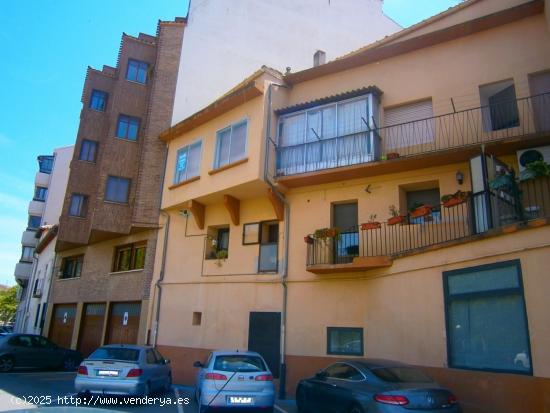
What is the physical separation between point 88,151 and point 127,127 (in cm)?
336

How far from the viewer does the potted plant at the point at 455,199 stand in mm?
10906

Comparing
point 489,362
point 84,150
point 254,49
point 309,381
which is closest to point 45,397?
point 309,381

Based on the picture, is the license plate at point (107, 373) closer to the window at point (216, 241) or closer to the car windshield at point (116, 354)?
the car windshield at point (116, 354)

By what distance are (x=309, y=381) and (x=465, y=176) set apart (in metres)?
6.60

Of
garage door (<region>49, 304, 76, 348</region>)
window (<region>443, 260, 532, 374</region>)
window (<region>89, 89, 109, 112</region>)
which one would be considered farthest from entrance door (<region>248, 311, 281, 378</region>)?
window (<region>89, 89, 109, 112</region>)

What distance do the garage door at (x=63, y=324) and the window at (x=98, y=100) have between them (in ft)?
33.5

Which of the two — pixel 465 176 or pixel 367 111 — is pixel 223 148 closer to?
pixel 367 111

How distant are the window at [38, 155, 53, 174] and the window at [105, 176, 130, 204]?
119 ft

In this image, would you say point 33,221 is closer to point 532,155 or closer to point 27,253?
point 27,253

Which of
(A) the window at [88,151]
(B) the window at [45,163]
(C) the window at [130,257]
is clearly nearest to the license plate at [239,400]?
(C) the window at [130,257]

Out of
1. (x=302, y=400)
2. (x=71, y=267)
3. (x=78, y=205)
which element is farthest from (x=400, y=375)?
(x=71, y=267)

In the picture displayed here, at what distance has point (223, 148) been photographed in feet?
55.2

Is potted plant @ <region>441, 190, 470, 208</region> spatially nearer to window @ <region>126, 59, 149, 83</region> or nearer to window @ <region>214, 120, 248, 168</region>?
window @ <region>214, 120, 248, 168</region>

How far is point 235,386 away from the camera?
31.6ft
